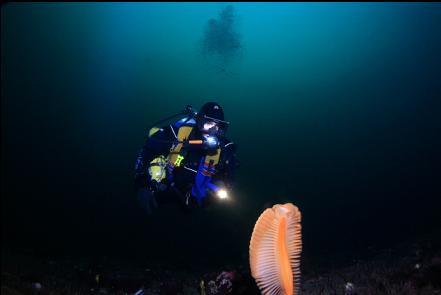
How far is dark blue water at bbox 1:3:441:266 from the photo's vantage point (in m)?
23.1

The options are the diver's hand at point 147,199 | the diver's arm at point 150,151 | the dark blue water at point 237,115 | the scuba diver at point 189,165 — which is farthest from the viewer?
the dark blue water at point 237,115

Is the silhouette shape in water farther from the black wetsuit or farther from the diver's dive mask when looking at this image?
the diver's dive mask

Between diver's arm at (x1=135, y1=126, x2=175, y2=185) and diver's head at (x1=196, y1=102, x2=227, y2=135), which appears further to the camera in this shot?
diver's arm at (x1=135, y1=126, x2=175, y2=185)

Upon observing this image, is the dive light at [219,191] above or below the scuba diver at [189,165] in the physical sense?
below

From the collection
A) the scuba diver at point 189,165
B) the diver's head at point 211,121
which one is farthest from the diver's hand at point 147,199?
the diver's head at point 211,121

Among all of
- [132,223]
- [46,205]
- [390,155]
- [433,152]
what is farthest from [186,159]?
[390,155]

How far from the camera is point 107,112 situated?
90812 millimetres

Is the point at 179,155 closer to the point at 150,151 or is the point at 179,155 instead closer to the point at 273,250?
the point at 150,151

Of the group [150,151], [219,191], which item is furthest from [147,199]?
[219,191]

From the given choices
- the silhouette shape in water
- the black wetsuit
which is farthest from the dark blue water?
the black wetsuit

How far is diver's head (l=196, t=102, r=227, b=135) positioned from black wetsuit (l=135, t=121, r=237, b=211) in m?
0.18

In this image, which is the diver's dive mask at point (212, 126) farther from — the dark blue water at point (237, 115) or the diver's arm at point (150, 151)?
the dark blue water at point (237, 115)

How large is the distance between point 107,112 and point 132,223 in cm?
7320

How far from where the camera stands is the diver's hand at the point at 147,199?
5.55m
